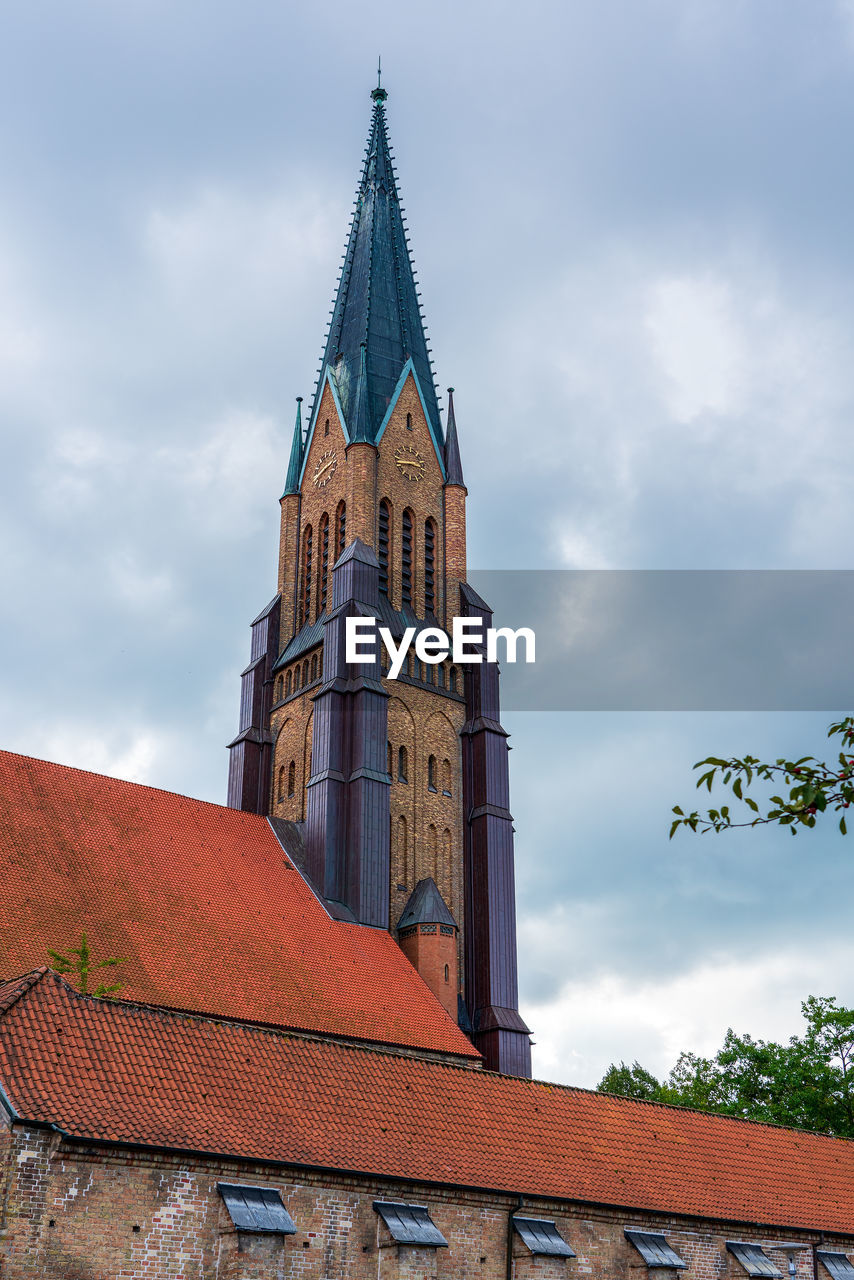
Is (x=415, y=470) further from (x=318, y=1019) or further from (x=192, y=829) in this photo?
(x=318, y=1019)

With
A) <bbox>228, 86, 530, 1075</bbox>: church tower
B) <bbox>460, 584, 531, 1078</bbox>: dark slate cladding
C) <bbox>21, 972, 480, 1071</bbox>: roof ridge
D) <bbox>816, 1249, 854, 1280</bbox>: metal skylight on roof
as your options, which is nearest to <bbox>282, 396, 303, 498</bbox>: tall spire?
<bbox>228, 86, 530, 1075</bbox>: church tower

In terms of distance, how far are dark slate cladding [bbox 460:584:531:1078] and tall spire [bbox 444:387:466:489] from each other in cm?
916

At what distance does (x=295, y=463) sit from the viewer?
56594mm

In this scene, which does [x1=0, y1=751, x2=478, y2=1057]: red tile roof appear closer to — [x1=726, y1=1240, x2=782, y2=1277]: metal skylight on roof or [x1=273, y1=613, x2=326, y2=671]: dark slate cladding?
[x1=273, y1=613, x2=326, y2=671]: dark slate cladding

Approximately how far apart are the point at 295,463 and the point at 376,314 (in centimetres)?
733

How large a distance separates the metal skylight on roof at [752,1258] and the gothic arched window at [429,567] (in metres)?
29.2

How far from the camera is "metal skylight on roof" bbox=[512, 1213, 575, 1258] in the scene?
2224cm

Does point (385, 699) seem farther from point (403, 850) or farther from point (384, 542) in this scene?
point (384, 542)

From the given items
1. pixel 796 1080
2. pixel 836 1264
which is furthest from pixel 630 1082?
pixel 836 1264

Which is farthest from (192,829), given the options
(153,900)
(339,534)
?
(339,534)

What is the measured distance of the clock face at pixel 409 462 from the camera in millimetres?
53906

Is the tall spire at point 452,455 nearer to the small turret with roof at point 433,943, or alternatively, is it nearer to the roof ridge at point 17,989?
the small turret with roof at point 433,943

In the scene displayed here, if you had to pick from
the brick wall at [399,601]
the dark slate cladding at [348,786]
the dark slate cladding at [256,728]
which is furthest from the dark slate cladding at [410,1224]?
the dark slate cladding at [256,728]

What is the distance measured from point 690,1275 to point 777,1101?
29.8m
